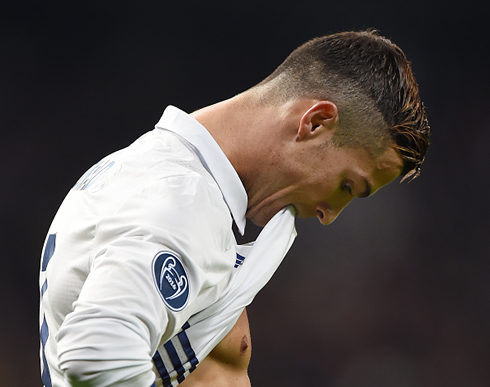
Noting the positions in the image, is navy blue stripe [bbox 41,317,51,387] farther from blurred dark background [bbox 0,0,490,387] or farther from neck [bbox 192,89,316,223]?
blurred dark background [bbox 0,0,490,387]

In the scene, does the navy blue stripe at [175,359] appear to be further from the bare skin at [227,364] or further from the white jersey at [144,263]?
the bare skin at [227,364]

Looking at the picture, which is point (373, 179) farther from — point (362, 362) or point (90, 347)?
point (362, 362)

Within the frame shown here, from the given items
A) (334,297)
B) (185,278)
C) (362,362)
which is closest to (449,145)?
(334,297)

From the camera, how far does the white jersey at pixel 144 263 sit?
487 mm

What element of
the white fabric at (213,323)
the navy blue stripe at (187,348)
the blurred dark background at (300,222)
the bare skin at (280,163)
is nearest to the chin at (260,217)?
the bare skin at (280,163)

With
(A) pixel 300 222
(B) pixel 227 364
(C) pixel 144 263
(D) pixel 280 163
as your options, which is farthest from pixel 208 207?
(A) pixel 300 222

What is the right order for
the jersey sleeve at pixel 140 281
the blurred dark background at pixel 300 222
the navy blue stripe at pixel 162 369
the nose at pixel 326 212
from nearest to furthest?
the jersey sleeve at pixel 140 281, the navy blue stripe at pixel 162 369, the nose at pixel 326 212, the blurred dark background at pixel 300 222

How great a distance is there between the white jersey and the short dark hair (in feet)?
0.55

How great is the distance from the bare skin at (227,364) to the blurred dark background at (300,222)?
1.27m

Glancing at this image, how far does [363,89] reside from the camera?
79 centimetres

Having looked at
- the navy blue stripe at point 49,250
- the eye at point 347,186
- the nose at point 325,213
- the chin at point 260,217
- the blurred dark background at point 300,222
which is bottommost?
the blurred dark background at point 300,222

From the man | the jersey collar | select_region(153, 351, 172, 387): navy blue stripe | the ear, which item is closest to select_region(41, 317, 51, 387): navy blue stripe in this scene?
the man

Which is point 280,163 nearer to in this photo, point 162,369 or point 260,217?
point 260,217

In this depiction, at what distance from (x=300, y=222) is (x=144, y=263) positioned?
5.50 feet
